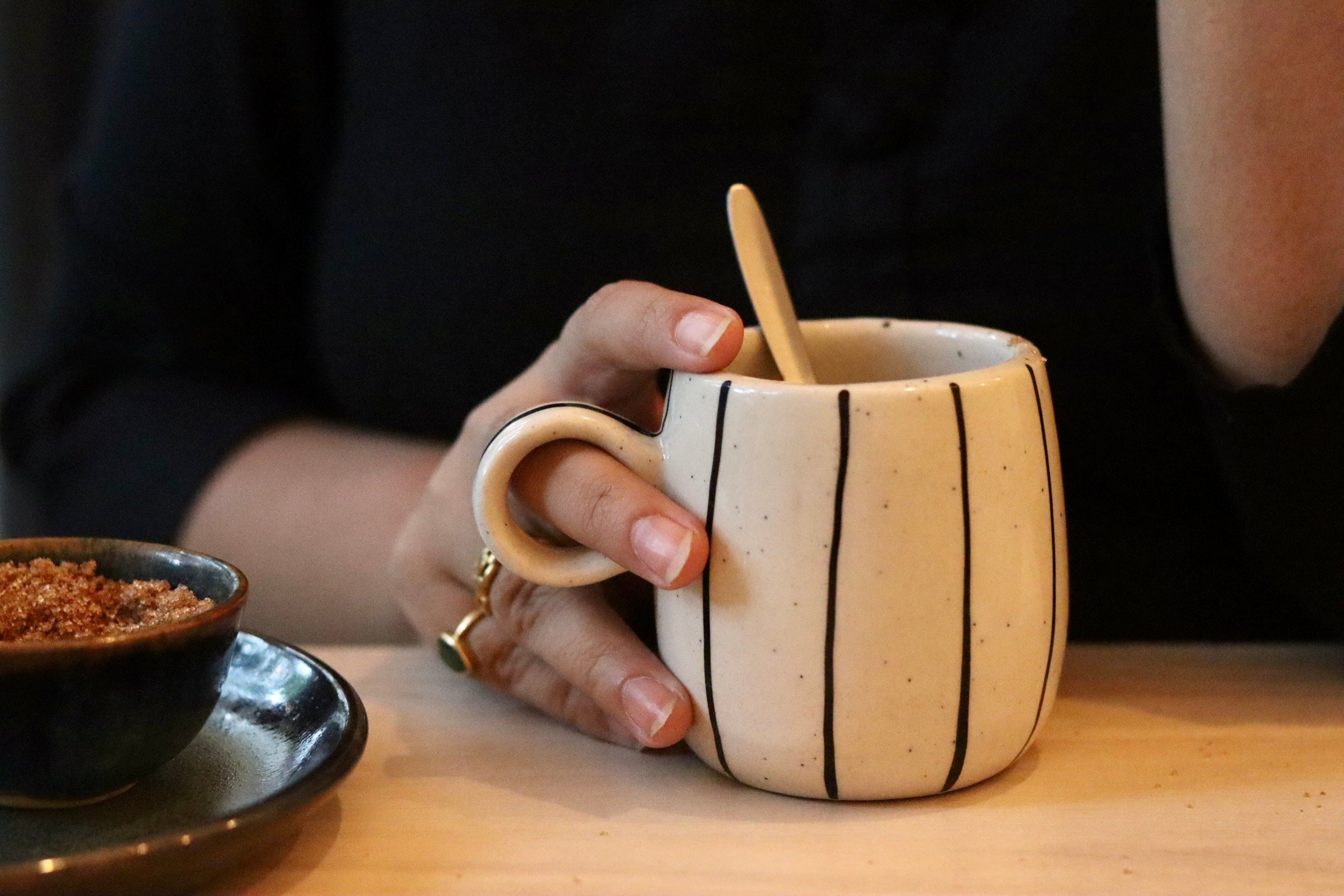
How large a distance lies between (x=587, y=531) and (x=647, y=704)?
0.23ft

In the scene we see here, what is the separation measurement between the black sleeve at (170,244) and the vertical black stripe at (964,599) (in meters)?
0.58

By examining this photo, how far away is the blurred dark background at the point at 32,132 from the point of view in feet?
3.84

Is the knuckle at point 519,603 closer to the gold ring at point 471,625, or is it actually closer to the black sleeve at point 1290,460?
the gold ring at point 471,625

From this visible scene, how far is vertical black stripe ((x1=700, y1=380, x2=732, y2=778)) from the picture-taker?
411 millimetres

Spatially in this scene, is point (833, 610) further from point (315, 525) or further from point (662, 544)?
Answer: point (315, 525)

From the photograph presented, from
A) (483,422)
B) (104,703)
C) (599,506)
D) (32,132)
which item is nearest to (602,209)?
(483,422)

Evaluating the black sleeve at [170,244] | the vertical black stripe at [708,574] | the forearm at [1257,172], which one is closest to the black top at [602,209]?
the black sleeve at [170,244]

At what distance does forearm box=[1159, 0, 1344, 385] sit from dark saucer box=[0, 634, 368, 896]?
41 cm

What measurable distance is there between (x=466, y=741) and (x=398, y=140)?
0.47 meters

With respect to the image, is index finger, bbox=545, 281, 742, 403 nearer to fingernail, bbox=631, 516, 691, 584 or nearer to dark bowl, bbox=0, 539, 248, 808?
fingernail, bbox=631, 516, 691, 584

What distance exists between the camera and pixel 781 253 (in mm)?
749

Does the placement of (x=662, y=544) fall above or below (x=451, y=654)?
above

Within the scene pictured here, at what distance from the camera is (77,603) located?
1.38ft

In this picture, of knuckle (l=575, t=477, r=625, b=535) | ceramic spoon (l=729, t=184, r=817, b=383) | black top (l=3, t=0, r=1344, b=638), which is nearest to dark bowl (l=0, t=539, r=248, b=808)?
knuckle (l=575, t=477, r=625, b=535)
